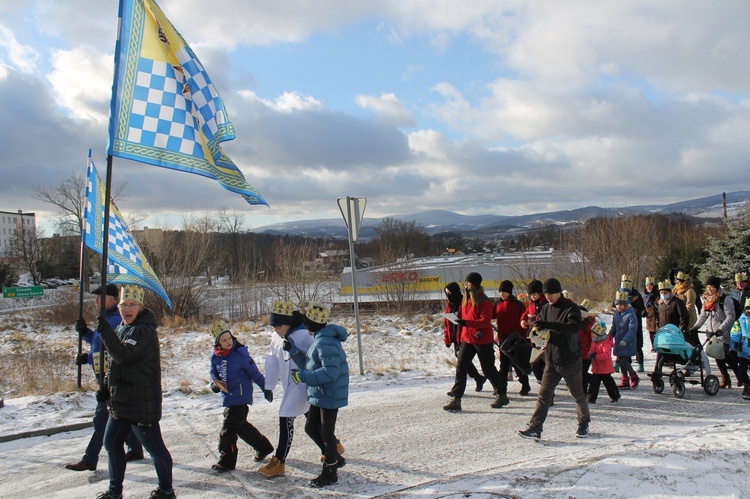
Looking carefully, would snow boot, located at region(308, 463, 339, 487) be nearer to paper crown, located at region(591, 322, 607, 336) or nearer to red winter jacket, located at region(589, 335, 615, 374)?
red winter jacket, located at region(589, 335, 615, 374)

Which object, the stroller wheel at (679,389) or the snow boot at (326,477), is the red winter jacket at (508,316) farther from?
the snow boot at (326,477)

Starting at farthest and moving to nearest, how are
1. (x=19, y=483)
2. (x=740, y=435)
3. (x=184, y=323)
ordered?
(x=184, y=323)
(x=740, y=435)
(x=19, y=483)

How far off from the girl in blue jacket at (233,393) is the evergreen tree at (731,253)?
2153 cm

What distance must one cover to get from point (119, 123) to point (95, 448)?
3370 millimetres

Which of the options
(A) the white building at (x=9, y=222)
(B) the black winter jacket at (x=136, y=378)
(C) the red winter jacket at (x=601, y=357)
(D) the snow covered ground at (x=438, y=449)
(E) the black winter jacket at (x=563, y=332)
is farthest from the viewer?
(A) the white building at (x=9, y=222)

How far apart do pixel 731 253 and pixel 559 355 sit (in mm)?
20424

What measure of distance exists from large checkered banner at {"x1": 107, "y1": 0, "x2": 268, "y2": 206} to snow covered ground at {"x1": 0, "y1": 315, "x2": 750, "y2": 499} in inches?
117

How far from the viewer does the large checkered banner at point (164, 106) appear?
5652 millimetres

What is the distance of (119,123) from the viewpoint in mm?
5535

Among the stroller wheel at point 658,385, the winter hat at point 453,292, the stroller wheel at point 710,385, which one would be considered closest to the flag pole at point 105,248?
the winter hat at point 453,292

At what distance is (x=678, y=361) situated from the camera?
8.39 metres

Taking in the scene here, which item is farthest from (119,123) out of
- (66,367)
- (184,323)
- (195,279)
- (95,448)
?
(195,279)

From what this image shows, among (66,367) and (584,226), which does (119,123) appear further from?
(584,226)

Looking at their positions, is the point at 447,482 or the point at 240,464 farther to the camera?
the point at 240,464
